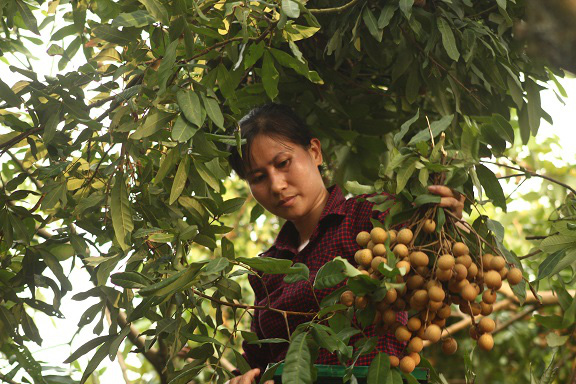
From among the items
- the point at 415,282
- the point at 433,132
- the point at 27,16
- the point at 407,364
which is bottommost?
the point at 407,364

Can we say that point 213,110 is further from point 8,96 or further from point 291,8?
point 8,96

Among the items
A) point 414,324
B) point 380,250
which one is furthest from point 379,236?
point 414,324

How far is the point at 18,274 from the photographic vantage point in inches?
55.8

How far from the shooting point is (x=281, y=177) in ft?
4.86

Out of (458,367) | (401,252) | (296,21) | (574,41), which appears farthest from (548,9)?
(458,367)

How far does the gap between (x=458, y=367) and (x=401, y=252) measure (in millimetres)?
2718

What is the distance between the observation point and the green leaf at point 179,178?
1217 mm

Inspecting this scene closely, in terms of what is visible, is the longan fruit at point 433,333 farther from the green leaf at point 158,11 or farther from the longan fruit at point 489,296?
the green leaf at point 158,11

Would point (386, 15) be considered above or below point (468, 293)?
above

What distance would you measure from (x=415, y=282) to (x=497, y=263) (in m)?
0.12

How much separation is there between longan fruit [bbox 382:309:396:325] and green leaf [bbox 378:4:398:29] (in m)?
0.55

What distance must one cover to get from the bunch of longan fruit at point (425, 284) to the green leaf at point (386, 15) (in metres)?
0.44

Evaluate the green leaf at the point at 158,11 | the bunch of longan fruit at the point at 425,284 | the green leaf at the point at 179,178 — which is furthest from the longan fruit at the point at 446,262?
the green leaf at the point at 158,11

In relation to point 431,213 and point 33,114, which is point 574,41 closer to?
point 431,213
